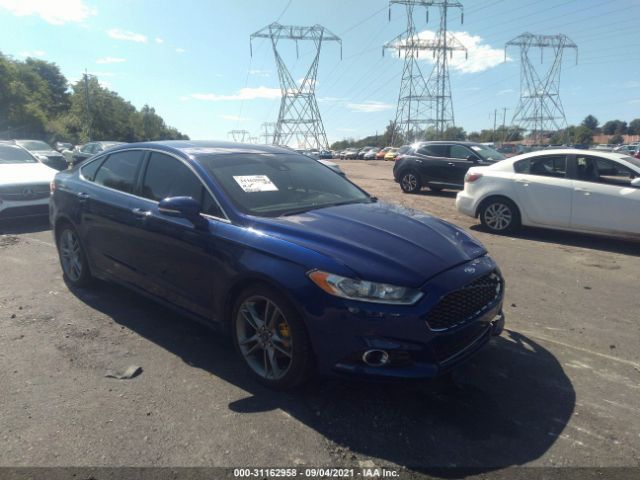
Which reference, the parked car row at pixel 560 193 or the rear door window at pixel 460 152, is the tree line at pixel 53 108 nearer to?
the rear door window at pixel 460 152

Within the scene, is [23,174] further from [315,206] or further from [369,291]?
[369,291]

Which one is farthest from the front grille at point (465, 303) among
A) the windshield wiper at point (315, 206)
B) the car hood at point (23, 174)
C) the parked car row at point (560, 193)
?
the car hood at point (23, 174)

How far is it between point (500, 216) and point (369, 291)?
6409 mm

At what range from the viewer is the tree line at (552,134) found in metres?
74.2

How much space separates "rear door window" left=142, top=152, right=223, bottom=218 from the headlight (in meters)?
1.15

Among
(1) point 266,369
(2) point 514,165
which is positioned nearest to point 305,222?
(1) point 266,369

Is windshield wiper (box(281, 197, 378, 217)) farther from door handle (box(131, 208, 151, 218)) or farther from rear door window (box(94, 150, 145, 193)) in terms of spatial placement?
rear door window (box(94, 150, 145, 193))

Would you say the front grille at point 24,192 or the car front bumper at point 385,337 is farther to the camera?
the front grille at point 24,192

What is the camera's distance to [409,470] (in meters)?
2.48

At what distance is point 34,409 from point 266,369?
4.77 ft

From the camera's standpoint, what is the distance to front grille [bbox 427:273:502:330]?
2854mm

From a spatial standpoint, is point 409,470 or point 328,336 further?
point 328,336

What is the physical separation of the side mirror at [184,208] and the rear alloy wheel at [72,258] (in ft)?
6.42

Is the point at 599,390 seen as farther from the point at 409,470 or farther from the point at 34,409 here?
the point at 34,409
